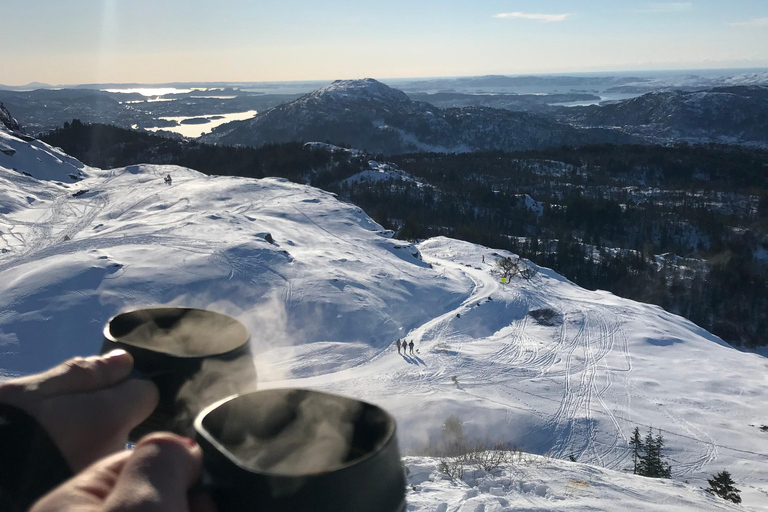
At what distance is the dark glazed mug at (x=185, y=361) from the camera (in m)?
1.12

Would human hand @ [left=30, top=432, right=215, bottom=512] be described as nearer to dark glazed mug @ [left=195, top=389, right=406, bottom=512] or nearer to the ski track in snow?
dark glazed mug @ [left=195, top=389, right=406, bottom=512]

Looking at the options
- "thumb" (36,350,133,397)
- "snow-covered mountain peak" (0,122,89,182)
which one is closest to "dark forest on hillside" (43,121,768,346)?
"snow-covered mountain peak" (0,122,89,182)

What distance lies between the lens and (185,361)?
1.14 meters

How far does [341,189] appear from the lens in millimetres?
69375

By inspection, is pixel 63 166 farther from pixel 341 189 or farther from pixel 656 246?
pixel 656 246

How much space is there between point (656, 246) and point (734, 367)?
200ft

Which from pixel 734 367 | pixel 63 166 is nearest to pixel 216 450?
pixel 734 367

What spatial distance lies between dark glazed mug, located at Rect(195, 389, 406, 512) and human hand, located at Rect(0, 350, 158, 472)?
10.1 inches

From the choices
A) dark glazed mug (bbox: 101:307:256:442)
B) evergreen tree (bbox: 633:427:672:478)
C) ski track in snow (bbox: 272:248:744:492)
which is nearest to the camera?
dark glazed mug (bbox: 101:307:256:442)

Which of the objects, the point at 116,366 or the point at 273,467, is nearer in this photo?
the point at 273,467

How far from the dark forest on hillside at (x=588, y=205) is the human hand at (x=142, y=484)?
3526 cm

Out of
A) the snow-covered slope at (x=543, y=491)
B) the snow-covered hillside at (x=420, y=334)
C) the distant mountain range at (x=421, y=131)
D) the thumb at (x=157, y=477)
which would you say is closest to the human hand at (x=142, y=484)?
the thumb at (x=157, y=477)

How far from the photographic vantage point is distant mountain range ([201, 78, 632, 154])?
6767 inches

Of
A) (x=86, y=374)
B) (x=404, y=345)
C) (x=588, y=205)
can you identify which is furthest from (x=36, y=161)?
(x=588, y=205)
